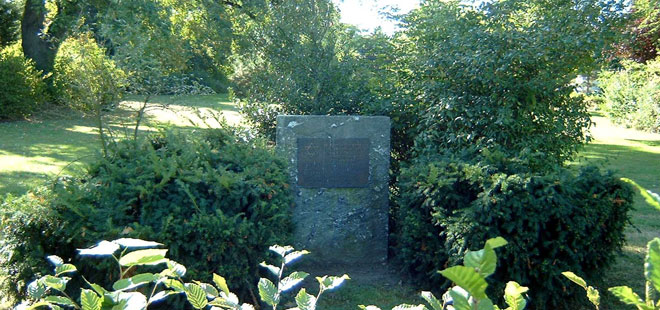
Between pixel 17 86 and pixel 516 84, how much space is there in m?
16.6

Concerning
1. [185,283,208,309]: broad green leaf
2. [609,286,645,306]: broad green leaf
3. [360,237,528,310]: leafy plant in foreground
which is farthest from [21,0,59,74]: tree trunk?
[609,286,645,306]: broad green leaf

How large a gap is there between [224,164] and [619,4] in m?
4.41

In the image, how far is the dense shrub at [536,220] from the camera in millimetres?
4637

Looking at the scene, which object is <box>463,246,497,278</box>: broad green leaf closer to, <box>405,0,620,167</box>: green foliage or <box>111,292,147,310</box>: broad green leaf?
<box>111,292,147,310</box>: broad green leaf

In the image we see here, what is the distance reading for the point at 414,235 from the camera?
210 inches

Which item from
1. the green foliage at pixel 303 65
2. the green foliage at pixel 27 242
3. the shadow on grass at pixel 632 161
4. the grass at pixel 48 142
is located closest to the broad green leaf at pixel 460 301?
the green foliage at pixel 27 242

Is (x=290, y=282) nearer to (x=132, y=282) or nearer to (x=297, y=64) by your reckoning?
(x=132, y=282)

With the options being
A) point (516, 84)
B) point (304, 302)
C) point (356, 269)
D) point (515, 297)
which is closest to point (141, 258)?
point (304, 302)

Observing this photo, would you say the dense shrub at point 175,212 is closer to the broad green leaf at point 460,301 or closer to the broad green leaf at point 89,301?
the broad green leaf at point 89,301

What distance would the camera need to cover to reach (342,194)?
20.3 ft

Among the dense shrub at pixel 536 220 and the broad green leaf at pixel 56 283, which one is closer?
the broad green leaf at pixel 56 283

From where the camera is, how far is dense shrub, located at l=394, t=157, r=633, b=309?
4637 millimetres

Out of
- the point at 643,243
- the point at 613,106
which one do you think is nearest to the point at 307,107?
the point at 643,243

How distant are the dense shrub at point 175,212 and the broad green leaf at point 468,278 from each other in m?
3.35
